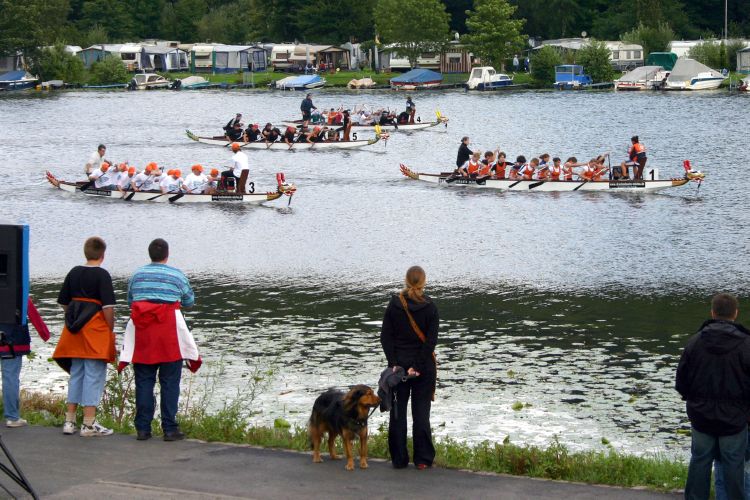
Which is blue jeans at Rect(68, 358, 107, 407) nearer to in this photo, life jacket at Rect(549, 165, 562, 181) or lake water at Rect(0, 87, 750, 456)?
lake water at Rect(0, 87, 750, 456)

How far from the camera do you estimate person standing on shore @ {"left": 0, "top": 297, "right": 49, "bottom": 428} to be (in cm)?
1248

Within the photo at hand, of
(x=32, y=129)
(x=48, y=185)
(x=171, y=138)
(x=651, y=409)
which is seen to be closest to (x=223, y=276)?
(x=651, y=409)

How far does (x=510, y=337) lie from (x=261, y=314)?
5227 mm

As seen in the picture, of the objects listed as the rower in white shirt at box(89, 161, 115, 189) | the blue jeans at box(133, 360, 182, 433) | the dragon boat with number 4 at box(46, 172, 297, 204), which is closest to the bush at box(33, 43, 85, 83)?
the rower in white shirt at box(89, 161, 115, 189)

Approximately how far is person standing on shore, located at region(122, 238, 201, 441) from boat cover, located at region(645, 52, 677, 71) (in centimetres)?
11210

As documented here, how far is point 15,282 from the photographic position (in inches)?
421

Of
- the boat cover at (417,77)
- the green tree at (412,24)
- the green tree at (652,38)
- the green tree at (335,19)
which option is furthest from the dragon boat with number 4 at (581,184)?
the green tree at (335,19)

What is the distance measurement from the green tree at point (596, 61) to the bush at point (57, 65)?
54.6 meters

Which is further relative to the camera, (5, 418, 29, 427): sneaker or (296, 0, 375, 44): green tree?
(296, 0, 375, 44): green tree

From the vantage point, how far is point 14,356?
1254cm

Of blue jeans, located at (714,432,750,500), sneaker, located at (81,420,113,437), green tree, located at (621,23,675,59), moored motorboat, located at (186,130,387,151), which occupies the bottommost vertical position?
sneaker, located at (81,420,113,437)

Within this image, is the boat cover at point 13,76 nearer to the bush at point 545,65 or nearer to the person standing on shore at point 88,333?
the bush at point 545,65

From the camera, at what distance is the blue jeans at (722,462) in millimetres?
9828

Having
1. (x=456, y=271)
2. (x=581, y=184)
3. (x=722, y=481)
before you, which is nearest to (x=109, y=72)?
(x=581, y=184)
